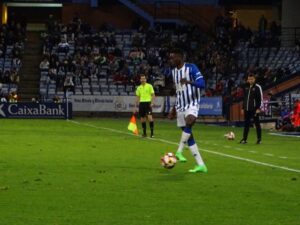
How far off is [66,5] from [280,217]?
2186 inches

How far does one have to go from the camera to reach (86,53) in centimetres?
5659

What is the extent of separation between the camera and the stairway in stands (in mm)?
53281

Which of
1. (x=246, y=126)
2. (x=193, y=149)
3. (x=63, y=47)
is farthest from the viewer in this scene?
(x=63, y=47)

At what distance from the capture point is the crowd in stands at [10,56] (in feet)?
171

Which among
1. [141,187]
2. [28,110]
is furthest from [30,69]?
[141,187]

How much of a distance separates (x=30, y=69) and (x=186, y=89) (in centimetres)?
4062

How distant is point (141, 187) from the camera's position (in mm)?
13203

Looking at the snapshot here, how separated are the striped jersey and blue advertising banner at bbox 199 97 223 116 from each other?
30.7 m

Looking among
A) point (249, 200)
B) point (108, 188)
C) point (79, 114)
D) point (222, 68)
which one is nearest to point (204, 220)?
point (249, 200)

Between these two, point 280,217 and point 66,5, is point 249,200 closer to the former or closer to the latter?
point 280,217

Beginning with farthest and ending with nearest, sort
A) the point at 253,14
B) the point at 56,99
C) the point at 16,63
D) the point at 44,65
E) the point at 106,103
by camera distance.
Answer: the point at 253,14 < the point at 16,63 < the point at 44,65 < the point at 106,103 < the point at 56,99

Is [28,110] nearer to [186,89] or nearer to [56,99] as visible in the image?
[56,99]

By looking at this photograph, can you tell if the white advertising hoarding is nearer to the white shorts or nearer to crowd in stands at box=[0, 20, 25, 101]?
crowd in stands at box=[0, 20, 25, 101]

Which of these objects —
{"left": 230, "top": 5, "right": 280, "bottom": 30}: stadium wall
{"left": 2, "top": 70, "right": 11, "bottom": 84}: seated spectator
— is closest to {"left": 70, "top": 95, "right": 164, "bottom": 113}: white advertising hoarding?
{"left": 2, "top": 70, "right": 11, "bottom": 84}: seated spectator
